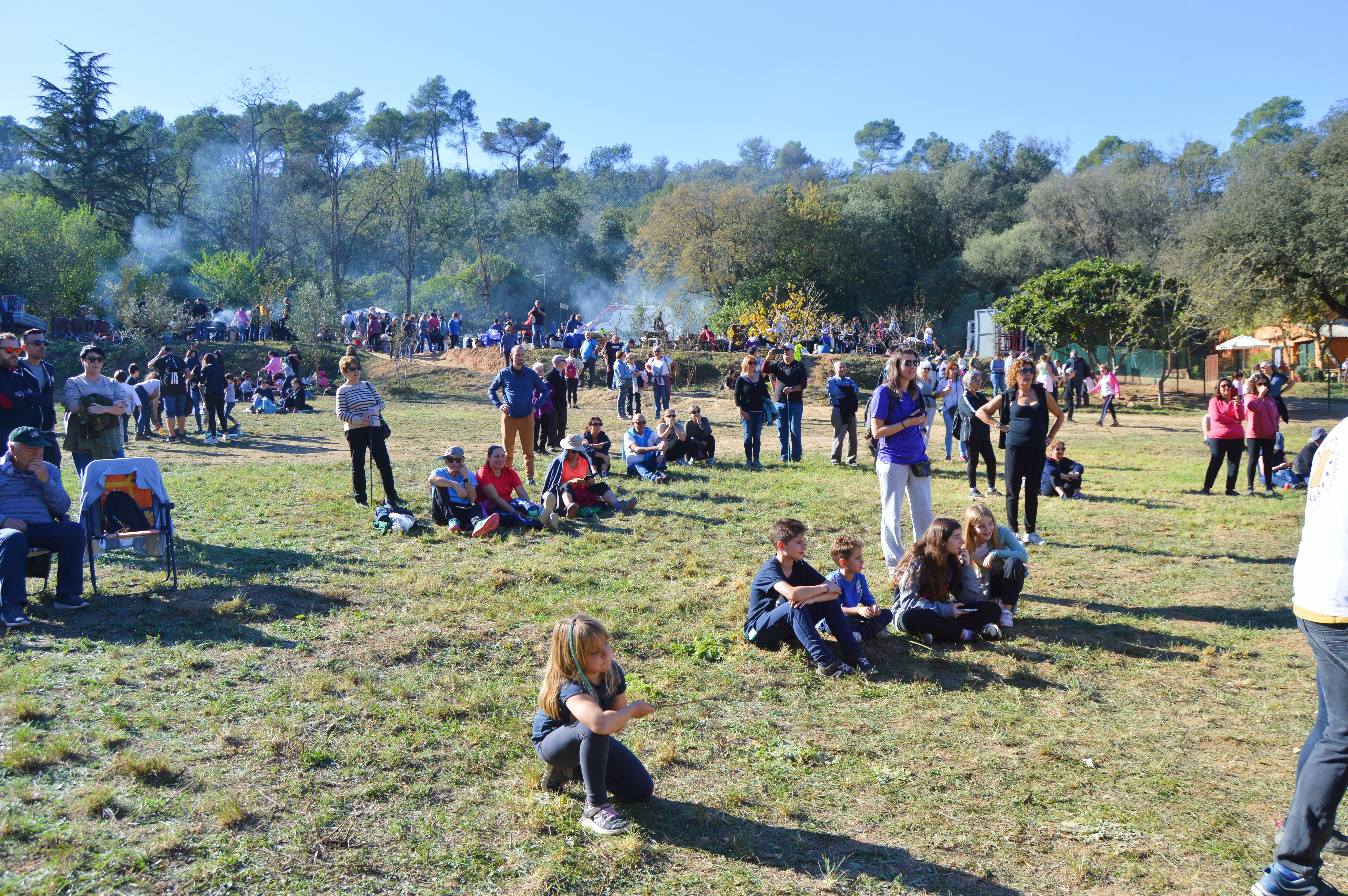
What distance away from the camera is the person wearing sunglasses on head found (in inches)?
294

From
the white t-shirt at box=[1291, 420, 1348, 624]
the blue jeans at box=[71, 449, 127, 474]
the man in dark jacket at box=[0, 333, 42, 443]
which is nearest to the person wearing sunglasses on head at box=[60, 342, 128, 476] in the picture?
the blue jeans at box=[71, 449, 127, 474]

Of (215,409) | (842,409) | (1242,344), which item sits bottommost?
(842,409)

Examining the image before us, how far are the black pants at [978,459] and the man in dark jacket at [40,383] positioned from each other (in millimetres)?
9062

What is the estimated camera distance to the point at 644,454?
11.5 metres

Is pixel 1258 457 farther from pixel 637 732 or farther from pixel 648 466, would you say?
pixel 637 732

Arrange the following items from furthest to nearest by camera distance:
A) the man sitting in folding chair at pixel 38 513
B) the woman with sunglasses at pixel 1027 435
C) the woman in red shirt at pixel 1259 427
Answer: the woman in red shirt at pixel 1259 427 → the woman with sunglasses at pixel 1027 435 → the man sitting in folding chair at pixel 38 513

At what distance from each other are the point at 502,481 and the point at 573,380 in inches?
520

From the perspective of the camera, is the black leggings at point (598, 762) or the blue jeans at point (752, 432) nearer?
the black leggings at point (598, 762)

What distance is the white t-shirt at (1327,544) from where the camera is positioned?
9.36ft

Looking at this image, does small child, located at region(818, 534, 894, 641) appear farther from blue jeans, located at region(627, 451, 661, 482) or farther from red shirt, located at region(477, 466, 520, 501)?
blue jeans, located at region(627, 451, 661, 482)

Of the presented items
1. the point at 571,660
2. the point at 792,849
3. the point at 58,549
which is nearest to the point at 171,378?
the point at 58,549

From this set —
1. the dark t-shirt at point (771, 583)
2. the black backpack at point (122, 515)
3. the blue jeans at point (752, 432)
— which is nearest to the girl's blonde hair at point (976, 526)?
the dark t-shirt at point (771, 583)

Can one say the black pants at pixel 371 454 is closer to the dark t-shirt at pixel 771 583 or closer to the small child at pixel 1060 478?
the dark t-shirt at pixel 771 583

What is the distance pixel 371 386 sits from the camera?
30.0 ft
